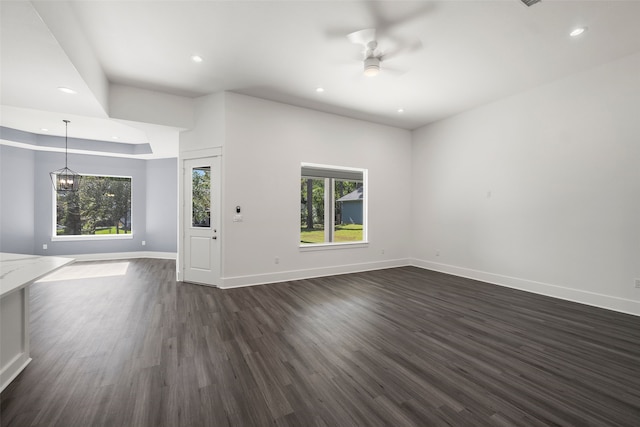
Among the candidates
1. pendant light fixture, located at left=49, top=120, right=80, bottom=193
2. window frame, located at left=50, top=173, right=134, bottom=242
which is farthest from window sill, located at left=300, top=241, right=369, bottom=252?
window frame, located at left=50, top=173, right=134, bottom=242

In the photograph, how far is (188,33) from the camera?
9.93ft

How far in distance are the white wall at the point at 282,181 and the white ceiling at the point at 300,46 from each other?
590mm

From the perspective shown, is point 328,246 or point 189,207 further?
point 328,246

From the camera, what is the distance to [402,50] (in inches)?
131

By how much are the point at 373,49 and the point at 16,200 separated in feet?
27.7

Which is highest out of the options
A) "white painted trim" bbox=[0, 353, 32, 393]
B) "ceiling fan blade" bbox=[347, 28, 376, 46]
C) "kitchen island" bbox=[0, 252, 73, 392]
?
"ceiling fan blade" bbox=[347, 28, 376, 46]

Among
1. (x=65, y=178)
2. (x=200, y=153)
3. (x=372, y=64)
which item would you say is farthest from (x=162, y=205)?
(x=372, y=64)

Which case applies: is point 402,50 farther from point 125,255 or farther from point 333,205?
point 125,255

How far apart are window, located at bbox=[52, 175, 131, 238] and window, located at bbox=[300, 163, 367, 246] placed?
5350 mm

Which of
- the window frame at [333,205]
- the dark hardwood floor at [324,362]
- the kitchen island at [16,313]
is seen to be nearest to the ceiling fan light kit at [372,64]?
the window frame at [333,205]

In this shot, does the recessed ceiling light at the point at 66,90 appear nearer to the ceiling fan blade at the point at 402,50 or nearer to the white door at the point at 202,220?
the white door at the point at 202,220

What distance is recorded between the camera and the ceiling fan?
9.86ft

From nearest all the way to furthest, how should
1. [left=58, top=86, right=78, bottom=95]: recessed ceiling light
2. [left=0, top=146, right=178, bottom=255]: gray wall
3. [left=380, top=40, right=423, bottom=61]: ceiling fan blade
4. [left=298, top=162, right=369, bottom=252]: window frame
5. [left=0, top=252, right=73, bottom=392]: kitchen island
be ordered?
[left=0, top=252, right=73, bottom=392]: kitchen island → [left=380, top=40, right=423, bottom=61]: ceiling fan blade → [left=58, top=86, right=78, bottom=95]: recessed ceiling light → [left=298, top=162, right=369, bottom=252]: window frame → [left=0, top=146, right=178, bottom=255]: gray wall

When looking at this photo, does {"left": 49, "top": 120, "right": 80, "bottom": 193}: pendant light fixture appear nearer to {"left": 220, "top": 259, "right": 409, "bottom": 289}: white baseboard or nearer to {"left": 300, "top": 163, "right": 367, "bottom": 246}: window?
{"left": 220, "top": 259, "right": 409, "bottom": 289}: white baseboard
